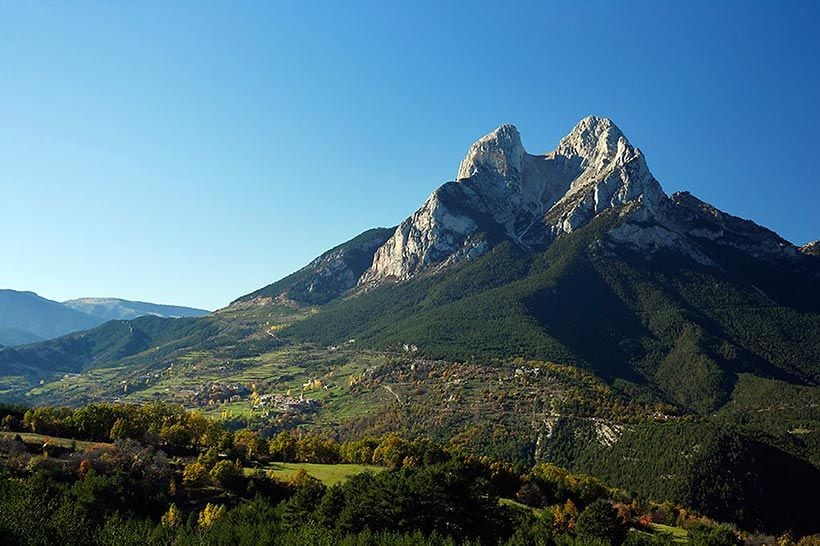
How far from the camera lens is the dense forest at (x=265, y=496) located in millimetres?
57375

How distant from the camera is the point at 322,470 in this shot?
3964 inches

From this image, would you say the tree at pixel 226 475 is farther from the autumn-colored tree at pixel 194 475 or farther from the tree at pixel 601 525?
the tree at pixel 601 525

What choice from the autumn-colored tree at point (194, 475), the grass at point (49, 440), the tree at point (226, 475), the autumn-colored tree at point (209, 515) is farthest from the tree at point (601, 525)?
the grass at point (49, 440)

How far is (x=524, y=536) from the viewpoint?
61.8m

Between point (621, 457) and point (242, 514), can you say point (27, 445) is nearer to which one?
point (242, 514)

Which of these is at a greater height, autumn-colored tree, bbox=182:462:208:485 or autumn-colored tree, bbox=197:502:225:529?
autumn-colored tree, bbox=182:462:208:485

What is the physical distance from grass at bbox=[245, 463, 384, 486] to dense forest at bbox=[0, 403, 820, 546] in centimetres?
187

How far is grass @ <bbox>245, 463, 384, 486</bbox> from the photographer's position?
9456cm

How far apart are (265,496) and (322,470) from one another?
1594cm

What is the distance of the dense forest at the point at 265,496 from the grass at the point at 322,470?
1.87 m

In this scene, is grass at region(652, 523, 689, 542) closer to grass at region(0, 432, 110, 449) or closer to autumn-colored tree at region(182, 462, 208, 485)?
autumn-colored tree at region(182, 462, 208, 485)

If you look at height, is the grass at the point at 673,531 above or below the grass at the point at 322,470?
below

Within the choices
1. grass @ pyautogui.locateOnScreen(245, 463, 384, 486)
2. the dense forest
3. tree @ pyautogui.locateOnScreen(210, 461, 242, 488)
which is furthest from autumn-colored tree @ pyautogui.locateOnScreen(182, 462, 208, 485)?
grass @ pyautogui.locateOnScreen(245, 463, 384, 486)

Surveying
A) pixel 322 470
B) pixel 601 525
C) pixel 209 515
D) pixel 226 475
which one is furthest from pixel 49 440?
pixel 601 525
